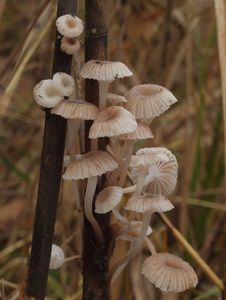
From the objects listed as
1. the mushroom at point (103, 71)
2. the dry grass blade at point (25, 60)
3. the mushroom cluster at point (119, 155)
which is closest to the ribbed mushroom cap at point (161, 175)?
the mushroom cluster at point (119, 155)

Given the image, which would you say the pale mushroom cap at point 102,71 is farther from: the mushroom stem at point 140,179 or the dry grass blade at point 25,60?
the dry grass blade at point 25,60

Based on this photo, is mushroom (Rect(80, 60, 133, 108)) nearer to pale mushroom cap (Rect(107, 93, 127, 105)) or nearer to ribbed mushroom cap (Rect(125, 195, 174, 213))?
pale mushroom cap (Rect(107, 93, 127, 105))

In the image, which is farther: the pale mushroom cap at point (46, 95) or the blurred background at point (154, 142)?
the blurred background at point (154, 142)

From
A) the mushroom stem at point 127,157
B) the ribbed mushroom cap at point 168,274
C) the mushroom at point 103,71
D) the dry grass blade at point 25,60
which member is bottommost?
the ribbed mushroom cap at point 168,274

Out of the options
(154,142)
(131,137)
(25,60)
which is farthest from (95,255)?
(154,142)

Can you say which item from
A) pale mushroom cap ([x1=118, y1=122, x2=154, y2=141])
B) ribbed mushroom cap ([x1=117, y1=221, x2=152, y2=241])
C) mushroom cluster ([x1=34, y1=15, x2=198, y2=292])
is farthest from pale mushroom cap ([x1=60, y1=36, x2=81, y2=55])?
ribbed mushroom cap ([x1=117, y1=221, x2=152, y2=241])
